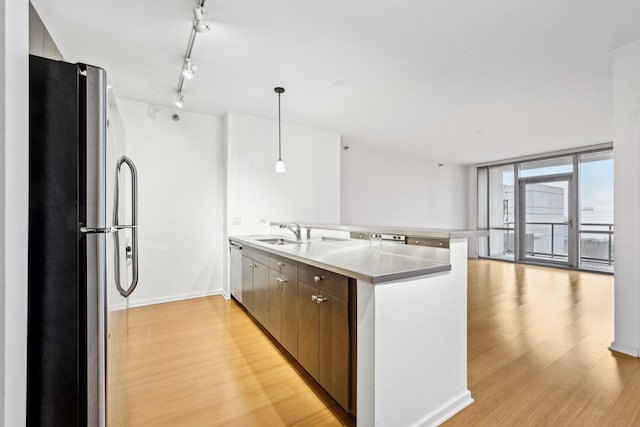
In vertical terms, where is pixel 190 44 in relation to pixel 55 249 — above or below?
above

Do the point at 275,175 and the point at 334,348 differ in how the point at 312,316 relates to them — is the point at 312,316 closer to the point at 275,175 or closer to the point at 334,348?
the point at 334,348

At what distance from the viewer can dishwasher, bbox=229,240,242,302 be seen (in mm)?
3557

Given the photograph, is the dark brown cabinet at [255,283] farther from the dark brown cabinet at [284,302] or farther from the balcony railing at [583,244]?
the balcony railing at [583,244]

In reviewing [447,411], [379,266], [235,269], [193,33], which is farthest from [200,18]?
[447,411]

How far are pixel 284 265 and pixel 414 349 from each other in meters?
1.16

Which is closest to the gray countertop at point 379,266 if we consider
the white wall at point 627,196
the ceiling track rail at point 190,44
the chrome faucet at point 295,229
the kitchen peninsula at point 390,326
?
the kitchen peninsula at point 390,326

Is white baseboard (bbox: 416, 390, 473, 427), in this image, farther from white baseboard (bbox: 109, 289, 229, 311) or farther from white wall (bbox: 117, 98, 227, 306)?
white wall (bbox: 117, 98, 227, 306)

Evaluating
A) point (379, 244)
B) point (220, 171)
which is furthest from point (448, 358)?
point (220, 171)

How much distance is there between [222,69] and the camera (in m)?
2.92

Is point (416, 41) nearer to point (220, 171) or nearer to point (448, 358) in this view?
point (448, 358)

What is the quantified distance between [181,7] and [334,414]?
9.44ft

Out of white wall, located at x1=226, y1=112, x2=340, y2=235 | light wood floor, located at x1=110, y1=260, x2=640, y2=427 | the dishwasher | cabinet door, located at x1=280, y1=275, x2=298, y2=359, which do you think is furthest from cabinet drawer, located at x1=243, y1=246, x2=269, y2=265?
white wall, located at x1=226, y1=112, x2=340, y2=235

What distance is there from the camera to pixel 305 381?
2.04m

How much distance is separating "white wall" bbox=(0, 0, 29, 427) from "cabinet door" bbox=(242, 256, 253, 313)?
2370mm
